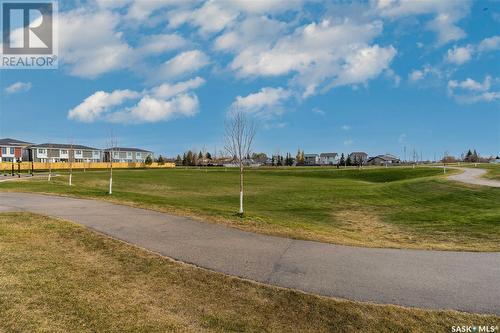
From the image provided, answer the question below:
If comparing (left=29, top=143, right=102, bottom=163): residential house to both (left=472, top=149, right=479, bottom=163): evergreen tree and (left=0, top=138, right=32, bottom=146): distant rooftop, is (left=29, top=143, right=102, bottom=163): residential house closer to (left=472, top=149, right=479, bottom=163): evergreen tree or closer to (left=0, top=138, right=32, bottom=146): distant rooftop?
(left=0, top=138, right=32, bottom=146): distant rooftop

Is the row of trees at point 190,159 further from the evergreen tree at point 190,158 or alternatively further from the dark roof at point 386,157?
the dark roof at point 386,157

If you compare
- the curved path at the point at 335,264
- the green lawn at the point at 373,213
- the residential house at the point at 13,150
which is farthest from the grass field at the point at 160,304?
the residential house at the point at 13,150

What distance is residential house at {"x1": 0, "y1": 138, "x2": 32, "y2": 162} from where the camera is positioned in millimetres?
94988

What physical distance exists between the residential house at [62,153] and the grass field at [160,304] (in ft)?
318

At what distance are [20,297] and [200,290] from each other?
304 cm

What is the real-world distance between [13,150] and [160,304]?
367ft

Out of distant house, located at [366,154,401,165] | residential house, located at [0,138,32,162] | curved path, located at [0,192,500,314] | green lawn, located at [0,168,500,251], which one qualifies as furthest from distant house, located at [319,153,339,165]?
curved path, located at [0,192,500,314]

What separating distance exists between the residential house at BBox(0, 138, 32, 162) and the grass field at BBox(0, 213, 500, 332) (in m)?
103

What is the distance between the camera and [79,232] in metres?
10.5

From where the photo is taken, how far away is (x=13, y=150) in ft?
320

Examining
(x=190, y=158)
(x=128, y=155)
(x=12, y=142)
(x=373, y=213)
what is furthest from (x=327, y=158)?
(x=373, y=213)

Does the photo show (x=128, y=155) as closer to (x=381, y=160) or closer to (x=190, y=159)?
(x=190, y=159)

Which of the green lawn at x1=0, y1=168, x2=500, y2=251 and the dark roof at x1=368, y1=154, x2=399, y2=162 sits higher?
the dark roof at x1=368, y1=154, x2=399, y2=162

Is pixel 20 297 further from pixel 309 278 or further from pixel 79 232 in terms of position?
pixel 309 278
